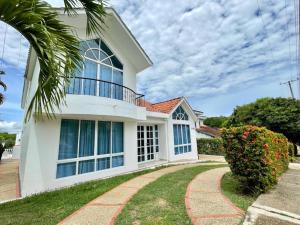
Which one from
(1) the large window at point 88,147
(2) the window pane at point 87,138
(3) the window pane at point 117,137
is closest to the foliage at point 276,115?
(3) the window pane at point 117,137

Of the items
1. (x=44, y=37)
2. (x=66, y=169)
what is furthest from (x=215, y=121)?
(x=44, y=37)

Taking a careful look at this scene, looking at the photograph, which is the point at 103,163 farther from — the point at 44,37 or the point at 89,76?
the point at 44,37

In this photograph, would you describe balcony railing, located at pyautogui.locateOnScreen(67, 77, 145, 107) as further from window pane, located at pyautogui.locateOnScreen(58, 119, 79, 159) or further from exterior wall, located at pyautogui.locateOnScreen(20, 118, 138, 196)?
exterior wall, located at pyautogui.locateOnScreen(20, 118, 138, 196)

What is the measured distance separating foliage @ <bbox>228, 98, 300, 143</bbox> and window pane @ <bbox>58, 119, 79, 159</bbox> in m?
16.2

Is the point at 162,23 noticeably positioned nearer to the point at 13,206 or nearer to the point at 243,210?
the point at 243,210

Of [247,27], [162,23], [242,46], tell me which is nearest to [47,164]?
[162,23]

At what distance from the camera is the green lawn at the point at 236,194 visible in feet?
16.8

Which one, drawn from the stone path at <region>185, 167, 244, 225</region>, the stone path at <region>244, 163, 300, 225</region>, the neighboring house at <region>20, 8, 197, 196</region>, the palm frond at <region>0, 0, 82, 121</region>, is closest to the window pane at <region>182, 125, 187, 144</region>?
the neighboring house at <region>20, 8, 197, 196</region>

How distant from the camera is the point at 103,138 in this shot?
31.8 feet

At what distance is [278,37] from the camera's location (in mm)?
11711

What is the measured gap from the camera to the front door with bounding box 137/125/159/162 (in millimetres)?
13374

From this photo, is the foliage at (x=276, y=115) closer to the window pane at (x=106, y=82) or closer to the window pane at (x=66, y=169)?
the window pane at (x=106, y=82)

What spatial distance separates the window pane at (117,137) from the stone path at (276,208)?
23.8 ft

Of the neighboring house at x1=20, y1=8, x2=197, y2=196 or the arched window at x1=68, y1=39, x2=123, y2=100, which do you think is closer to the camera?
the neighboring house at x1=20, y1=8, x2=197, y2=196
